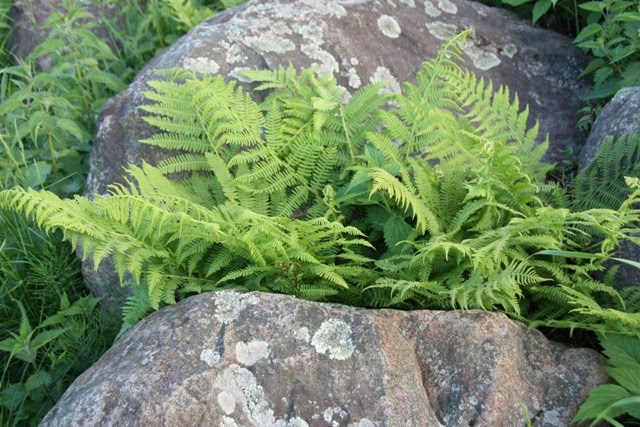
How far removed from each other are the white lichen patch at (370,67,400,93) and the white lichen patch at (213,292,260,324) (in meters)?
1.94

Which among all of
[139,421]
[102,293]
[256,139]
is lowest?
[102,293]

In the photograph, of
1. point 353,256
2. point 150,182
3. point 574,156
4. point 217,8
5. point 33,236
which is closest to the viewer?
point 353,256

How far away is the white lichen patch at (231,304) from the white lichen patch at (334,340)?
32 centimetres

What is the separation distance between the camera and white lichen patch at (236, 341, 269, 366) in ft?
9.25

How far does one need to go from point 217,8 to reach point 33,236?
255cm

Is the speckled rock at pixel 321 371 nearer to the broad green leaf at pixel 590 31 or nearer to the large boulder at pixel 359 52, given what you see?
the large boulder at pixel 359 52

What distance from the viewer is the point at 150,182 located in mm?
3553

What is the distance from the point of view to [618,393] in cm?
275

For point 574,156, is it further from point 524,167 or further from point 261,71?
point 261,71

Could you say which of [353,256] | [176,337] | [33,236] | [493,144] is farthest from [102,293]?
[493,144]

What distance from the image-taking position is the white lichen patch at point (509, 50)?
15.6 ft

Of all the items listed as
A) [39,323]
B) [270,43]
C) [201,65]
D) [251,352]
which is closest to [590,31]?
[270,43]

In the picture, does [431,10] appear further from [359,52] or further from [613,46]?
[613,46]

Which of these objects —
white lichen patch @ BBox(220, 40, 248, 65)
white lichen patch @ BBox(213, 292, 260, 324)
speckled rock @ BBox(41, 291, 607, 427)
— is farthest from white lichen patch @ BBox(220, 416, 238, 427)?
white lichen patch @ BBox(220, 40, 248, 65)
